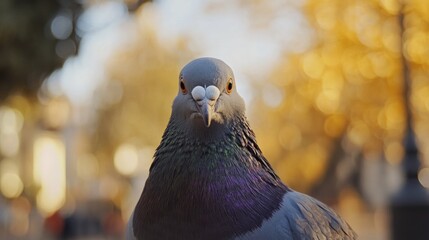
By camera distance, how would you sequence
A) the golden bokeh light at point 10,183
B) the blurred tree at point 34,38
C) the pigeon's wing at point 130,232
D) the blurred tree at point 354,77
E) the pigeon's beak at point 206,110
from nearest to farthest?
the pigeon's beak at point 206,110, the pigeon's wing at point 130,232, the blurred tree at point 34,38, the blurred tree at point 354,77, the golden bokeh light at point 10,183

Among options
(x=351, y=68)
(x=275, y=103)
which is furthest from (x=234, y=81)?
(x=275, y=103)

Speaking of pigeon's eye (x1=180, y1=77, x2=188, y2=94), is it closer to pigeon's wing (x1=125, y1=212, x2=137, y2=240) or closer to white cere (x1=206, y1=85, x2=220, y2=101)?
white cere (x1=206, y1=85, x2=220, y2=101)

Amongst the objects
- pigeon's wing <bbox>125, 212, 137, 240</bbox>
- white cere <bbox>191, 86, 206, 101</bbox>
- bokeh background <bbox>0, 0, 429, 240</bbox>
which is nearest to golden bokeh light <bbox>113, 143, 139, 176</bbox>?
bokeh background <bbox>0, 0, 429, 240</bbox>

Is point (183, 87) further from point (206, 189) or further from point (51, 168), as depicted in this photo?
point (51, 168)

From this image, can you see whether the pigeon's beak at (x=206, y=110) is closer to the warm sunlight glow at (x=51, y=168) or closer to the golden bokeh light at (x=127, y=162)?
the warm sunlight glow at (x=51, y=168)

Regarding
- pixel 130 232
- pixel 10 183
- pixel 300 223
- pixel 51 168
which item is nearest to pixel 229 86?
pixel 300 223

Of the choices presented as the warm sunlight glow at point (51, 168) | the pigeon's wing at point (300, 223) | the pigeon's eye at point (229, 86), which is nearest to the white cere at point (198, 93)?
the pigeon's eye at point (229, 86)

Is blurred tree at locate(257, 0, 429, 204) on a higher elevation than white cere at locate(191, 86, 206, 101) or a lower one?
higher
